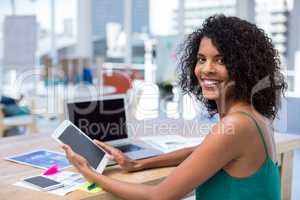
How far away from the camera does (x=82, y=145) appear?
158cm

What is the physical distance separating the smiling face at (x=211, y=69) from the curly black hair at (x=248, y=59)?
0.02 metres

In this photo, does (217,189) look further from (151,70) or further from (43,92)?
(151,70)

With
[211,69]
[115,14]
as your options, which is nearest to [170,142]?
[211,69]

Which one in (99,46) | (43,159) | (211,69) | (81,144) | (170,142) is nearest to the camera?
(211,69)

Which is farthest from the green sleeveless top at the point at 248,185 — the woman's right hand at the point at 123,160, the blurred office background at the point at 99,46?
the blurred office background at the point at 99,46

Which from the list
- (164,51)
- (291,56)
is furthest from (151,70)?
(291,56)

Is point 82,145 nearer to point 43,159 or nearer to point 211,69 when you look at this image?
point 43,159

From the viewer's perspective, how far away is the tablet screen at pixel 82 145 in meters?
1.54

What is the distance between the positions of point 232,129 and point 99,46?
6.46 meters

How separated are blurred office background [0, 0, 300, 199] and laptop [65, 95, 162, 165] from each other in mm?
2091

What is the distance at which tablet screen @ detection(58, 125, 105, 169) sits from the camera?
1540mm

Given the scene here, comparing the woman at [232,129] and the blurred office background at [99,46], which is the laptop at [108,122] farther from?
the blurred office background at [99,46]

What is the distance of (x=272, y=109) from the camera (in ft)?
4.96

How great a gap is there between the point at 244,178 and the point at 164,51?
18.9 feet
